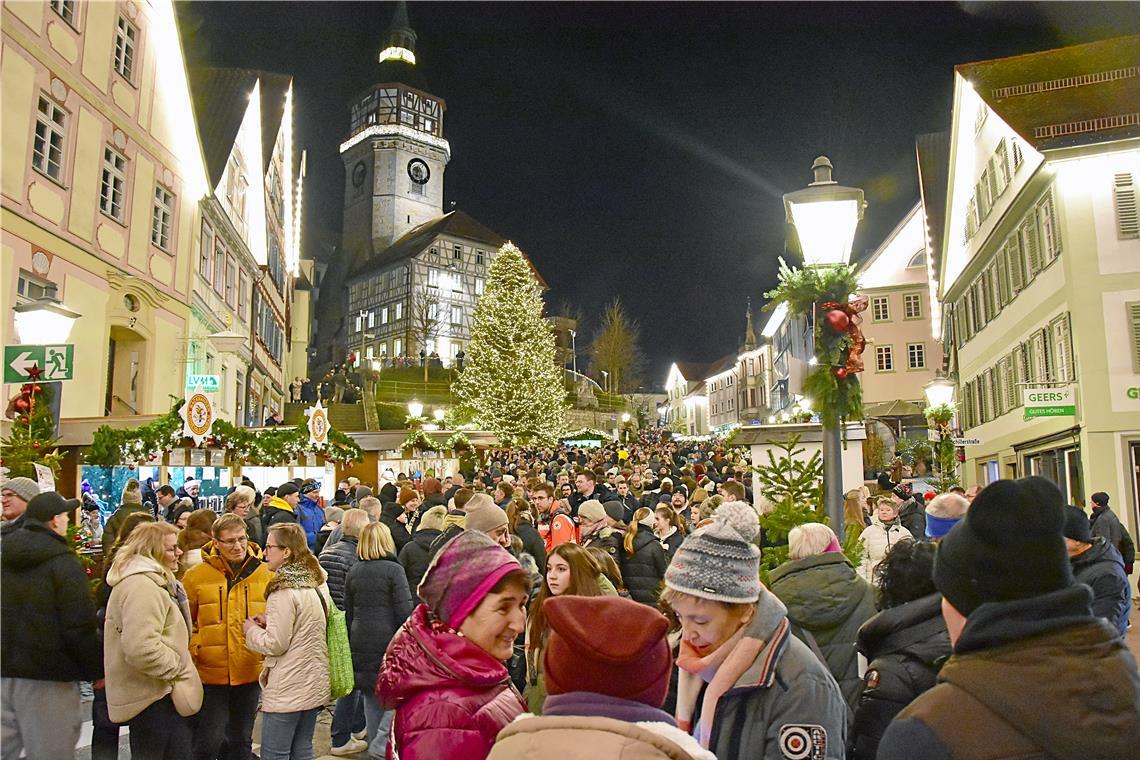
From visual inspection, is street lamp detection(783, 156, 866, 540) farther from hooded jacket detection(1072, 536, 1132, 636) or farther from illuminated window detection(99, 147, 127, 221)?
illuminated window detection(99, 147, 127, 221)

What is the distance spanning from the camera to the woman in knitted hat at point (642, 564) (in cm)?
820

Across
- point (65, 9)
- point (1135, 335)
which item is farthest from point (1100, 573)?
point (65, 9)

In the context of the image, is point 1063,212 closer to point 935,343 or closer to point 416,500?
point 416,500

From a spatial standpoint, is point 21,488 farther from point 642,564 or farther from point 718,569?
point 718,569

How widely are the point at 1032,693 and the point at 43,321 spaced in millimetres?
10879

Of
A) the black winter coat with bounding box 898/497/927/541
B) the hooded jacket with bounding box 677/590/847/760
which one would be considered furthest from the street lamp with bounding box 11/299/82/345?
the black winter coat with bounding box 898/497/927/541

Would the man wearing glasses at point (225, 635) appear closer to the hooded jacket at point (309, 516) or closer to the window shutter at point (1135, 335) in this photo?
the hooded jacket at point (309, 516)

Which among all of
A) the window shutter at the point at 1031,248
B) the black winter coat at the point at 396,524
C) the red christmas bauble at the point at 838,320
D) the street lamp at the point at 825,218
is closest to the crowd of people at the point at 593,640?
the black winter coat at the point at 396,524

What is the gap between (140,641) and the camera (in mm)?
5316

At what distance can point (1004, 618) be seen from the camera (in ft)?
6.70

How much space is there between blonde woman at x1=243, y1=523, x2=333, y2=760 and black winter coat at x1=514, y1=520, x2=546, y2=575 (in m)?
3.50

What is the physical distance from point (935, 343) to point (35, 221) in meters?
39.6

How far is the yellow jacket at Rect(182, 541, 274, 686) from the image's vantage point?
608 centimetres

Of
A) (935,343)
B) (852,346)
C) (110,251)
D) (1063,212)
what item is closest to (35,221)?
(110,251)
